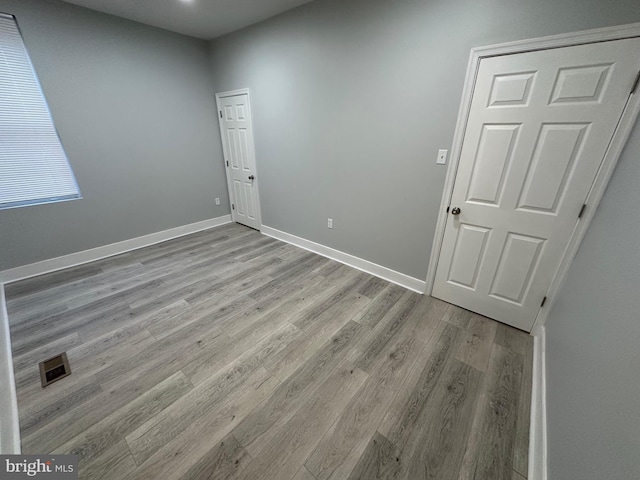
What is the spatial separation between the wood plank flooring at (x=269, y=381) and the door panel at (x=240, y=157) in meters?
1.77

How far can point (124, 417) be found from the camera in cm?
139

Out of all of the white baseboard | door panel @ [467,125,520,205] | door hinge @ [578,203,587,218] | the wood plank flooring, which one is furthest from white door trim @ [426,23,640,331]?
the wood plank flooring

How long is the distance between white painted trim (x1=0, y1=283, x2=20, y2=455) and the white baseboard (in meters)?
2.51

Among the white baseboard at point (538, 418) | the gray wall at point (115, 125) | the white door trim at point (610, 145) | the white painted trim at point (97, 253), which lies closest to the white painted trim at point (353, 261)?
the white door trim at point (610, 145)

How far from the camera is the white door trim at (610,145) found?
1345 millimetres

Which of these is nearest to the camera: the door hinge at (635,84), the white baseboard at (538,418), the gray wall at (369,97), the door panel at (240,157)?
the white baseboard at (538,418)

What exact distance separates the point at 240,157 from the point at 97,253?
7.69ft

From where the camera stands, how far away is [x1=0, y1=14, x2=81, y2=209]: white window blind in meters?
2.35

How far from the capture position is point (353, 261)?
2984 millimetres

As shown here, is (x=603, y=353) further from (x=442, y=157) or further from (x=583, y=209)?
(x=442, y=157)

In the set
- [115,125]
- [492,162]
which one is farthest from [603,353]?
[115,125]

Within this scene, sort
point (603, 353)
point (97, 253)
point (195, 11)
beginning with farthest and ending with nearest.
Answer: point (97, 253)
point (195, 11)
point (603, 353)

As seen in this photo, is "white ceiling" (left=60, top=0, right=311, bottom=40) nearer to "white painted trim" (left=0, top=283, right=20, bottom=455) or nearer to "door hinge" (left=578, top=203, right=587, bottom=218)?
"door hinge" (left=578, top=203, right=587, bottom=218)

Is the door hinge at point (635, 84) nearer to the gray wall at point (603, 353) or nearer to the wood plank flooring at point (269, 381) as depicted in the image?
the gray wall at point (603, 353)
